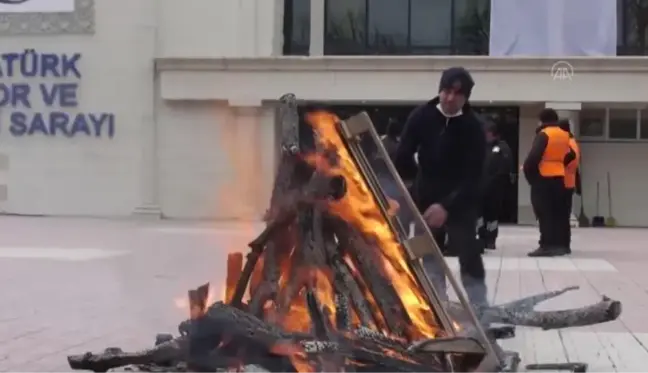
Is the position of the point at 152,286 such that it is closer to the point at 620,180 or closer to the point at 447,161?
the point at 447,161

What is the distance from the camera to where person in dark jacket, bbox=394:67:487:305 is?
19.0 ft

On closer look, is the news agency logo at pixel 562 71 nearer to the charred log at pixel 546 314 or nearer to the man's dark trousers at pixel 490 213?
the man's dark trousers at pixel 490 213

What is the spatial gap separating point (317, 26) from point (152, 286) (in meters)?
15.0

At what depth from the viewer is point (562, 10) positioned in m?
21.1

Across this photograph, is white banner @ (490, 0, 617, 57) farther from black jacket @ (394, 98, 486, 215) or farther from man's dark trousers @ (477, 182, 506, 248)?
black jacket @ (394, 98, 486, 215)

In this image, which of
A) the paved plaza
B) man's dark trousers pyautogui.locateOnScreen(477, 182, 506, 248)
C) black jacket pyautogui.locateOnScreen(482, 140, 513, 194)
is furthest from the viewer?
man's dark trousers pyautogui.locateOnScreen(477, 182, 506, 248)

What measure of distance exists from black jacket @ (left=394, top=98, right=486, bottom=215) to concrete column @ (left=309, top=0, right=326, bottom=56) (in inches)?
689

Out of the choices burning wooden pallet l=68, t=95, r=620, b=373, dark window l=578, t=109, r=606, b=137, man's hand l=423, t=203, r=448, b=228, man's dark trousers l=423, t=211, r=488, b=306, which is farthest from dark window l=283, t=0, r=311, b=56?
burning wooden pallet l=68, t=95, r=620, b=373

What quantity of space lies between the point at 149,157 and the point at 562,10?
360 inches

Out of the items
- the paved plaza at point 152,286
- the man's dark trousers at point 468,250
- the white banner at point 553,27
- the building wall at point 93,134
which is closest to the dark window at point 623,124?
the white banner at point 553,27

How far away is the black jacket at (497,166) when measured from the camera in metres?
12.5

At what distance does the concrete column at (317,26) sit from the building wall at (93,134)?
11.5 feet

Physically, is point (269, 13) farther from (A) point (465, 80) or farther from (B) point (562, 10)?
(A) point (465, 80)

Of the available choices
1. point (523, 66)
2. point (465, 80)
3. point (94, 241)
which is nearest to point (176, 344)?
point (465, 80)
